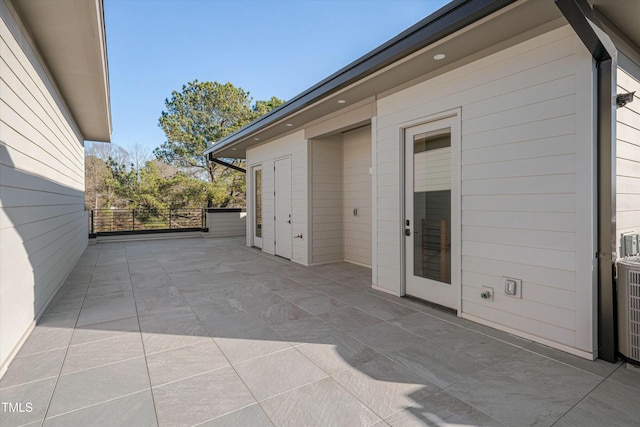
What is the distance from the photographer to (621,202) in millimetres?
2508

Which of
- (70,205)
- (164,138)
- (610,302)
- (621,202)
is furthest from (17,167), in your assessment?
(164,138)

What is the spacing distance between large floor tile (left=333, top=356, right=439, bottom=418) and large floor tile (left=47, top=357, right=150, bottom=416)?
4.24ft

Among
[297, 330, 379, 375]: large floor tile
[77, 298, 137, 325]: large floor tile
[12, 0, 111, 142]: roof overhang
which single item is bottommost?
[297, 330, 379, 375]: large floor tile

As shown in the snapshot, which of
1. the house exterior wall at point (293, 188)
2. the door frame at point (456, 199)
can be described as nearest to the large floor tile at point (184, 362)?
the door frame at point (456, 199)

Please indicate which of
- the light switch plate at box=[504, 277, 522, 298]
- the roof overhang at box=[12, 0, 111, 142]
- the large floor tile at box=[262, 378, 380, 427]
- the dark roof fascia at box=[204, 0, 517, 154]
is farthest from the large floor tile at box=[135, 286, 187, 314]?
the light switch plate at box=[504, 277, 522, 298]

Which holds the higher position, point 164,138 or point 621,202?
point 164,138

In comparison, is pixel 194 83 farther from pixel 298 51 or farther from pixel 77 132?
pixel 77 132

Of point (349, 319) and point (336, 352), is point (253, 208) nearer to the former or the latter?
point (349, 319)

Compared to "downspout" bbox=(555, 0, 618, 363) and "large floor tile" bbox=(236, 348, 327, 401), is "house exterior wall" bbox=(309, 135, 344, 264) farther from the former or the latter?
"downspout" bbox=(555, 0, 618, 363)

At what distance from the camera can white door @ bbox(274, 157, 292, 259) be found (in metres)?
6.51

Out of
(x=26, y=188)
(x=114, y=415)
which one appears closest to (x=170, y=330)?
(x=114, y=415)

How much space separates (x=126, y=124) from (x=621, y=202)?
20806mm

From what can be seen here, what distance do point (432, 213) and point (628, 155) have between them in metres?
1.65

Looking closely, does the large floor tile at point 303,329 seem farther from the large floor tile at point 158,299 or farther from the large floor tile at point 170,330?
the large floor tile at point 158,299
